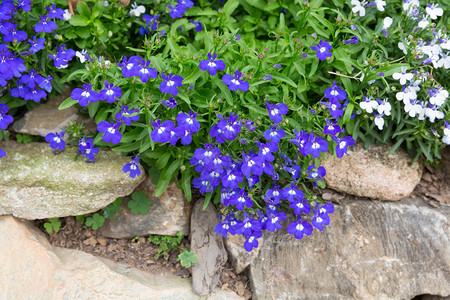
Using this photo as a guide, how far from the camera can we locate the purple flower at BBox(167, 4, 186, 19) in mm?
3885

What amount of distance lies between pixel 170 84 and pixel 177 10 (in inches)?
48.3

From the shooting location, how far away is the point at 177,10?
12.9 feet

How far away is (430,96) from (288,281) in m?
2.01

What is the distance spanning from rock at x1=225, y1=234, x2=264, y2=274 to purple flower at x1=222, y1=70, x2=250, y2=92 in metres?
1.47

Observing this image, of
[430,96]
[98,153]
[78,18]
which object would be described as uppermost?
[78,18]

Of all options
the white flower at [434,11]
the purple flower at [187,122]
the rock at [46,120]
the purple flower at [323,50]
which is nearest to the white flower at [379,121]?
the purple flower at [323,50]

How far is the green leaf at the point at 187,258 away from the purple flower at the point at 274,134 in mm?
1305

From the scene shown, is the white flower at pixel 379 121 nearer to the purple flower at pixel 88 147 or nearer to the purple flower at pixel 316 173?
the purple flower at pixel 316 173

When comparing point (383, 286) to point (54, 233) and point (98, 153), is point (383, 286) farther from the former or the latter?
point (54, 233)

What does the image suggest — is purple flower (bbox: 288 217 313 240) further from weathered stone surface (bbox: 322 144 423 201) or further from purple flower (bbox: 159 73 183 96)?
purple flower (bbox: 159 73 183 96)

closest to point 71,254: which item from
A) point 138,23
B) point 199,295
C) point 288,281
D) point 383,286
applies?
point 199,295

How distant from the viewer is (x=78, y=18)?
373 centimetres

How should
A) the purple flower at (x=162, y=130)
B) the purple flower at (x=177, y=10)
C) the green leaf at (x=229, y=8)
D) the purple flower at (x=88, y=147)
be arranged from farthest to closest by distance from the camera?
the green leaf at (x=229, y=8), the purple flower at (x=177, y=10), the purple flower at (x=88, y=147), the purple flower at (x=162, y=130)

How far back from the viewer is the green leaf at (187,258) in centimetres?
362
